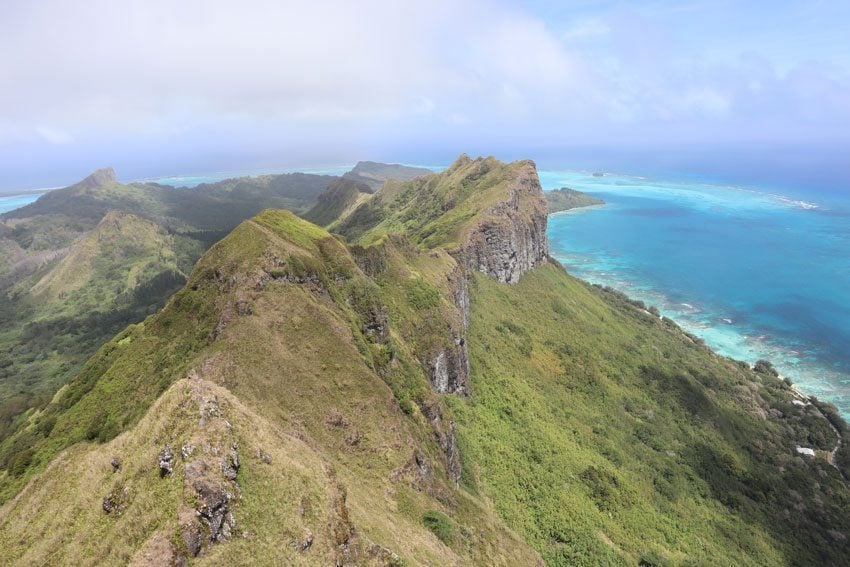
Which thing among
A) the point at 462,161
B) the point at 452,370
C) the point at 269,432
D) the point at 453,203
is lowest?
the point at 452,370

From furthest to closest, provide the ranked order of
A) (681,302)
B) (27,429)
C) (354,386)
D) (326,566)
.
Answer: (681,302) → (27,429) → (354,386) → (326,566)

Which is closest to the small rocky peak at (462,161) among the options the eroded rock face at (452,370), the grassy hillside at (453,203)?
the grassy hillside at (453,203)

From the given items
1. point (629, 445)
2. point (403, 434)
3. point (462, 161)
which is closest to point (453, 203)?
point (462, 161)

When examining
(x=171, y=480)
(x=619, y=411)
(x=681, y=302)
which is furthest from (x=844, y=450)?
(x=171, y=480)

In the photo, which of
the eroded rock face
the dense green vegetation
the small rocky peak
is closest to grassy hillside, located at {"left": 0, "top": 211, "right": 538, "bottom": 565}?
the eroded rock face

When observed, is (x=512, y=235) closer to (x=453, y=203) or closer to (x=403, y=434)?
(x=453, y=203)

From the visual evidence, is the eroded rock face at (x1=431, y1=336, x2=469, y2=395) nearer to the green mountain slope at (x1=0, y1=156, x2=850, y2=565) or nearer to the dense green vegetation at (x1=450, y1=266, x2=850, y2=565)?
the green mountain slope at (x1=0, y1=156, x2=850, y2=565)

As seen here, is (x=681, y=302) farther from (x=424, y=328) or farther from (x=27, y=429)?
(x=27, y=429)
